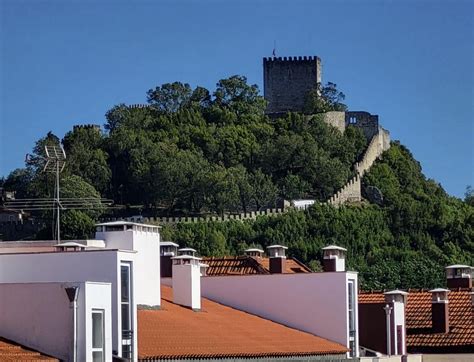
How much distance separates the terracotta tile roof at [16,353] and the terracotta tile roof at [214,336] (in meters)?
2.54

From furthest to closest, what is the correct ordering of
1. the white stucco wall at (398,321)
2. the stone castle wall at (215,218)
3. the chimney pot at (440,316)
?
the stone castle wall at (215,218) → the chimney pot at (440,316) → the white stucco wall at (398,321)

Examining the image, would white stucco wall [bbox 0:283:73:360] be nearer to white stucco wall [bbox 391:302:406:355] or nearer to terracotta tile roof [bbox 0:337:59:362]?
terracotta tile roof [bbox 0:337:59:362]

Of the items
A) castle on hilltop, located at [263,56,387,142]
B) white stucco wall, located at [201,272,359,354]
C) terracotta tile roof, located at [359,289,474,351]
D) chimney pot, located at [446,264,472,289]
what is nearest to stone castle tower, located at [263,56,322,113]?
castle on hilltop, located at [263,56,387,142]

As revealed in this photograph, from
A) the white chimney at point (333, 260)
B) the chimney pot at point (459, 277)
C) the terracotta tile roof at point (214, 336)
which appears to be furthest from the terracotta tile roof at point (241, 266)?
the terracotta tile roof at point (214, 336)

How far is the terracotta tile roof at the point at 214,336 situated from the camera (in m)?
24.9

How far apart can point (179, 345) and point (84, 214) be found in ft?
183

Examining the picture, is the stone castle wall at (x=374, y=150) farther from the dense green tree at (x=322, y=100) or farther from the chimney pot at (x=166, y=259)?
the chimney pot at (x=166, y=259)

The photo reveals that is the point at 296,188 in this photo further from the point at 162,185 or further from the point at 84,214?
the point at 84,214

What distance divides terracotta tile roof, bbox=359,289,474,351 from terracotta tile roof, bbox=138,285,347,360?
6.59 metres

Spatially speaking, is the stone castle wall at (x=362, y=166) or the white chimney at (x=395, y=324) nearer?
the white chimney at (x=395, y=324)

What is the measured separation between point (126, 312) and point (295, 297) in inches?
305

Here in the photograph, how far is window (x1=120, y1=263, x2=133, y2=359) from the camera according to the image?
23359 mm

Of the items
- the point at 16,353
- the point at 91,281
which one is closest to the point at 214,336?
the point at 91,281

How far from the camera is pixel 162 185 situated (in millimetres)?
105688
